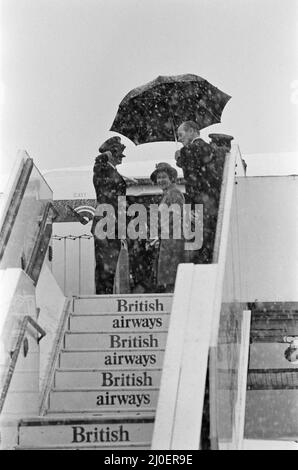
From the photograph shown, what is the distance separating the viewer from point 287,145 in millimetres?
13969

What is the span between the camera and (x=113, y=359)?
275 inches

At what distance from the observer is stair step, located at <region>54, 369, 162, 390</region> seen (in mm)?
6703

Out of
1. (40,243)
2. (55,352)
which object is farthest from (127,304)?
(40,243)

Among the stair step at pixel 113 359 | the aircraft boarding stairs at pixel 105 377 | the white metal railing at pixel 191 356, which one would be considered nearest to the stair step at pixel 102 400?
the aircraft boarding stairs at pixel 105 377

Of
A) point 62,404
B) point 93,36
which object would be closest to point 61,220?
point 62,404

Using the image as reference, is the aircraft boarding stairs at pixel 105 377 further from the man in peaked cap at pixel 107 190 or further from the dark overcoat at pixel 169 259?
the man in peaked cap at pixel 107 190

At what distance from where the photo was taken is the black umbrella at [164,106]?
9578 mm

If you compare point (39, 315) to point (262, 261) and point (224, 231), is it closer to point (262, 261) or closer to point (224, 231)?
point (224, 231)

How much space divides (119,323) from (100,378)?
0.66 m

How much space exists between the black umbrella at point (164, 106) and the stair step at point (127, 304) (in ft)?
7.90

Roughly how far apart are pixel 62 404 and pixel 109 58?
970 cm

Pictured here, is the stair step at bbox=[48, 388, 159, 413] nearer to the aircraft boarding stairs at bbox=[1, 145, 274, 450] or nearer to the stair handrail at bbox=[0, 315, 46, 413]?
the aircraft boarding stairs at bbox=[1, 145, 274, 450]

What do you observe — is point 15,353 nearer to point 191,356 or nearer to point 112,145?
point 191,356

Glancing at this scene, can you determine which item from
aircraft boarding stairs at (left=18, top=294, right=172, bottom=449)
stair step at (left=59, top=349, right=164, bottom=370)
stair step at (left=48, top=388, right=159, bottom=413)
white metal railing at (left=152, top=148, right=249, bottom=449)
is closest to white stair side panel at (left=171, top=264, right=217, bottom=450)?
white metal railing at (left=152, top=148, right=249, bottom=449)
